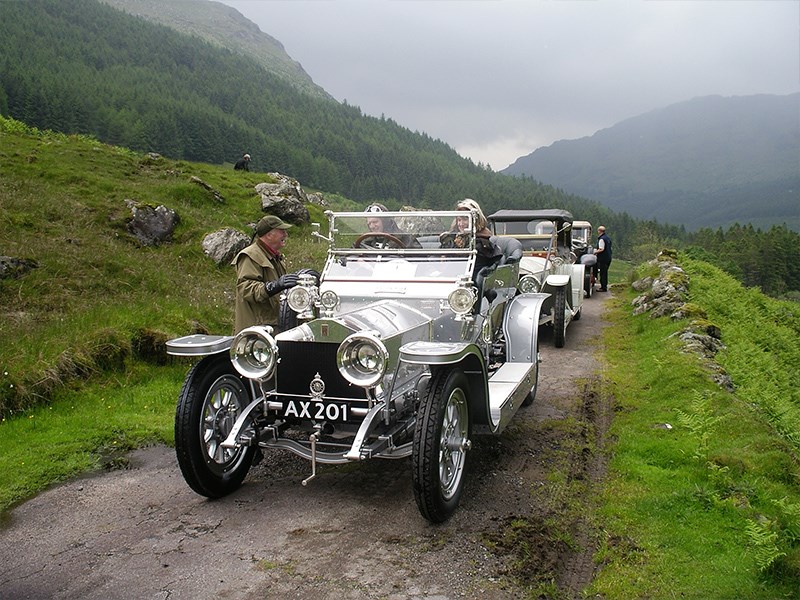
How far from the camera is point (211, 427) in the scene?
4.85 m

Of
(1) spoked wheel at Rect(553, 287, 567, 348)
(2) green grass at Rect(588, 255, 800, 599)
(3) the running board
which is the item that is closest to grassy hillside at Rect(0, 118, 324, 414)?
(3) the running board

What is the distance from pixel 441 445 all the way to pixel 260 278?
2.66m

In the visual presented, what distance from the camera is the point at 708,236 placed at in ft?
206

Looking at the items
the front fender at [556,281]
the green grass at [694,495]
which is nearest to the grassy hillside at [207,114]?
the front fender at [556,281]

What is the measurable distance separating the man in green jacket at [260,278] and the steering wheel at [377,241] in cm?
85

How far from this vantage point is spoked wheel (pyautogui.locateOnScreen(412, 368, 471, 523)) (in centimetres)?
402

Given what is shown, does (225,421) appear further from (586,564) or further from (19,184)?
(19,184)

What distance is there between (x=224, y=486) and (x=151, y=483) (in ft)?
2.72

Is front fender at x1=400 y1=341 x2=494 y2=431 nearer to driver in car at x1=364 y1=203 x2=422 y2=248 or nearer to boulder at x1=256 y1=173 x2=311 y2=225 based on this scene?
driver in car at x1=364 y1=203 x2=422 y2=248

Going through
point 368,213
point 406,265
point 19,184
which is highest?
point 19,184

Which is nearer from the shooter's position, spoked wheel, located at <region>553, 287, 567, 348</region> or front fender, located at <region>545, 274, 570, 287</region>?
front fender, located at <region>545, 274, 570, 287</region>

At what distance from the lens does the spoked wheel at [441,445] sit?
4.02 metres

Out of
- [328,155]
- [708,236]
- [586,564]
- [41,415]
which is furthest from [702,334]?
[328,155]

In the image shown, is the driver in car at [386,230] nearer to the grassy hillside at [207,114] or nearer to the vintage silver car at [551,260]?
the vintage silver car at [551,260]
